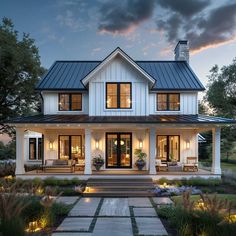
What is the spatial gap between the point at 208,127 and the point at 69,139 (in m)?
9.34

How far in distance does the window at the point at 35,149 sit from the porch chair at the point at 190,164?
58.3ft

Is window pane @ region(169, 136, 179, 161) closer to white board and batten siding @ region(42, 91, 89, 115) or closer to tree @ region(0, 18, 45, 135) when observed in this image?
white board and batten siding @ region(42, 91, 89, 115)

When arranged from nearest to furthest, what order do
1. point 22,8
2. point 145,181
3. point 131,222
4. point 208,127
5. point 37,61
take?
point 131,222 < point 145,181 < point 208,127 < point 22,8 < point 37,61

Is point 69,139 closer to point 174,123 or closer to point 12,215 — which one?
point 174,123

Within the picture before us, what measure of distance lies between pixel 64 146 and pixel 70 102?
10.2ft

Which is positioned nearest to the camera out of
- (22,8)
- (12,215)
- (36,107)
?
(12,215)

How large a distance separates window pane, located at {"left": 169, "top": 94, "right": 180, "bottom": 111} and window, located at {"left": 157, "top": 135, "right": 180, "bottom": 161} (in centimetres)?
197

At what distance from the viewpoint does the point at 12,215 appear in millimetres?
6332

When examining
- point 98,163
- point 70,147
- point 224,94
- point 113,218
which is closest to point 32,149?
point 70,147

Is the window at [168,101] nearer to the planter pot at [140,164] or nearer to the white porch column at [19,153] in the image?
the planter pot at [140,164]

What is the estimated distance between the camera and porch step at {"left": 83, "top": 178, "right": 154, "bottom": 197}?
14.7 m

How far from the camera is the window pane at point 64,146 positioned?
20922 mm

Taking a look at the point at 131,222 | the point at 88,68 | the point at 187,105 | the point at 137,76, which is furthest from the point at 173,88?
the point at 131,222

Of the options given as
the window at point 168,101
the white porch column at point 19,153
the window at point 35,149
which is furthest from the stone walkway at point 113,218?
the window at point 35,149
